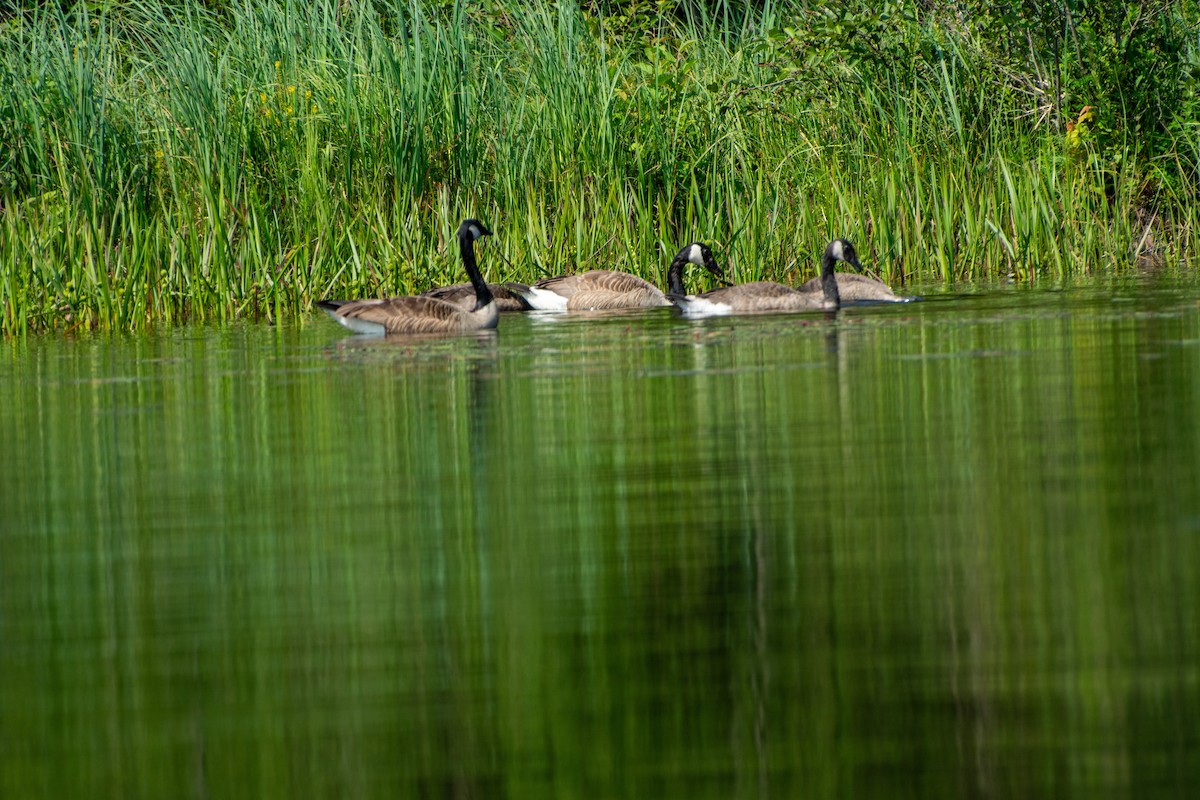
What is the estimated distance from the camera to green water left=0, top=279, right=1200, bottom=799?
2.90m

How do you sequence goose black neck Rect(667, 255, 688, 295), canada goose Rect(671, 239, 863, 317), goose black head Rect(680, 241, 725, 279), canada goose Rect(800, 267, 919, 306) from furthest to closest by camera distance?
1. goose black neck Rect(667, 255, 688, 295)
2. goose black head Rect(680, 241, 725, 279)
3. canada goose Rect(800, 267, 919, 306)
4. canada goose Rect(671, 239, 863, 317)

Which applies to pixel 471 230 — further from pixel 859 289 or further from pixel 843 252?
pixel 859 289

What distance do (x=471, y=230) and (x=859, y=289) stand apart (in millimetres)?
2942

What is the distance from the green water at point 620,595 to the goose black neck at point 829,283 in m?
5.30

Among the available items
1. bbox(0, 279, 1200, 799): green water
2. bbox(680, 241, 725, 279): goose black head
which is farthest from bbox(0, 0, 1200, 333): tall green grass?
bbox(0, 279, 1200, 799): green water

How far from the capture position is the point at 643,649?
3482mm

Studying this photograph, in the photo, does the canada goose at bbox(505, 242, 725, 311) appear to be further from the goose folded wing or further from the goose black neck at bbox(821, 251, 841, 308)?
the goose folded wing

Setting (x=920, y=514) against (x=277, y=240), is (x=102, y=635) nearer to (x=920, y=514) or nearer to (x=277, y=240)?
(x=920, y=514)

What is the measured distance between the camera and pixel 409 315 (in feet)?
40.4

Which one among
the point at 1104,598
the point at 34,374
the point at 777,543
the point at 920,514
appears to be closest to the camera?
the point at 1104,598

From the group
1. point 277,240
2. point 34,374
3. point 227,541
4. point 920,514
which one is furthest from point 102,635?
point 277,240

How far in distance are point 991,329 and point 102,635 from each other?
7270 millimetres

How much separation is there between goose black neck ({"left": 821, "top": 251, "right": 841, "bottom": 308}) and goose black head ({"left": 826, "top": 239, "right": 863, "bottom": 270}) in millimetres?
24

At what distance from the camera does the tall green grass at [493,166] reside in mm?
13789
